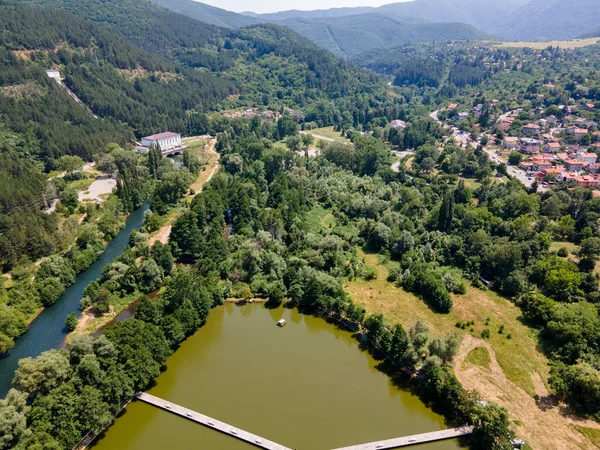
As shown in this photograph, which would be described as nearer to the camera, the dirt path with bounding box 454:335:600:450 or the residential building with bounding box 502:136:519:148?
the dirt path with bounding box 454:335:600:450

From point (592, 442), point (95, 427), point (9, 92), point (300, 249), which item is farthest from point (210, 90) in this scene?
point (592, 442)

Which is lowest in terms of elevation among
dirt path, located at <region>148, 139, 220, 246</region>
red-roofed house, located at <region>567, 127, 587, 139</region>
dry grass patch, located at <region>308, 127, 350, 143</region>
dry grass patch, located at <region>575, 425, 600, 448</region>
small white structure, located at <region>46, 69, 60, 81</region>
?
dry grass patch, located at <region>308, 127, 350, 143</region>

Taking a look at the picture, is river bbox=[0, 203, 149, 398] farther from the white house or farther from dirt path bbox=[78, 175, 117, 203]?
the white house

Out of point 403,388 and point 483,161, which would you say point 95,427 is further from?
point 483,161

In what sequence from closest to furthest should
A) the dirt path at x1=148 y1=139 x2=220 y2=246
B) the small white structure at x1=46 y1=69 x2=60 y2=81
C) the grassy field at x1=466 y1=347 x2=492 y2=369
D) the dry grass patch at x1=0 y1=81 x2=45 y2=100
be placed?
the grassy field at x1=466 y1=347 x2=492 y2=369 < the dirt path at x1=148 y1=139 x2=220 y2=246 < the dry grass patch at x1=0 y1=81 x2=45 y2=100 < the small white structure at x1=46 y1=69 x2=60 y2=81

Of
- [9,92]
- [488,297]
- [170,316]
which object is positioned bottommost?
[488,297]

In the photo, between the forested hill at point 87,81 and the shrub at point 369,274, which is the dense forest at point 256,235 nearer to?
the shrub at point 369,274

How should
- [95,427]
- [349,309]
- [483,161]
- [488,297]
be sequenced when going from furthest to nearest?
[483,161] < [488,297] < [349,309] < [95,427]

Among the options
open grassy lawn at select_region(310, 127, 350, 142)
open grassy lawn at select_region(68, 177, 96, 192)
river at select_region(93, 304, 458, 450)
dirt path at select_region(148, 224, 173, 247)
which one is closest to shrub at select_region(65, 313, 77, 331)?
river at select_region(93, 304, 458, 450)
